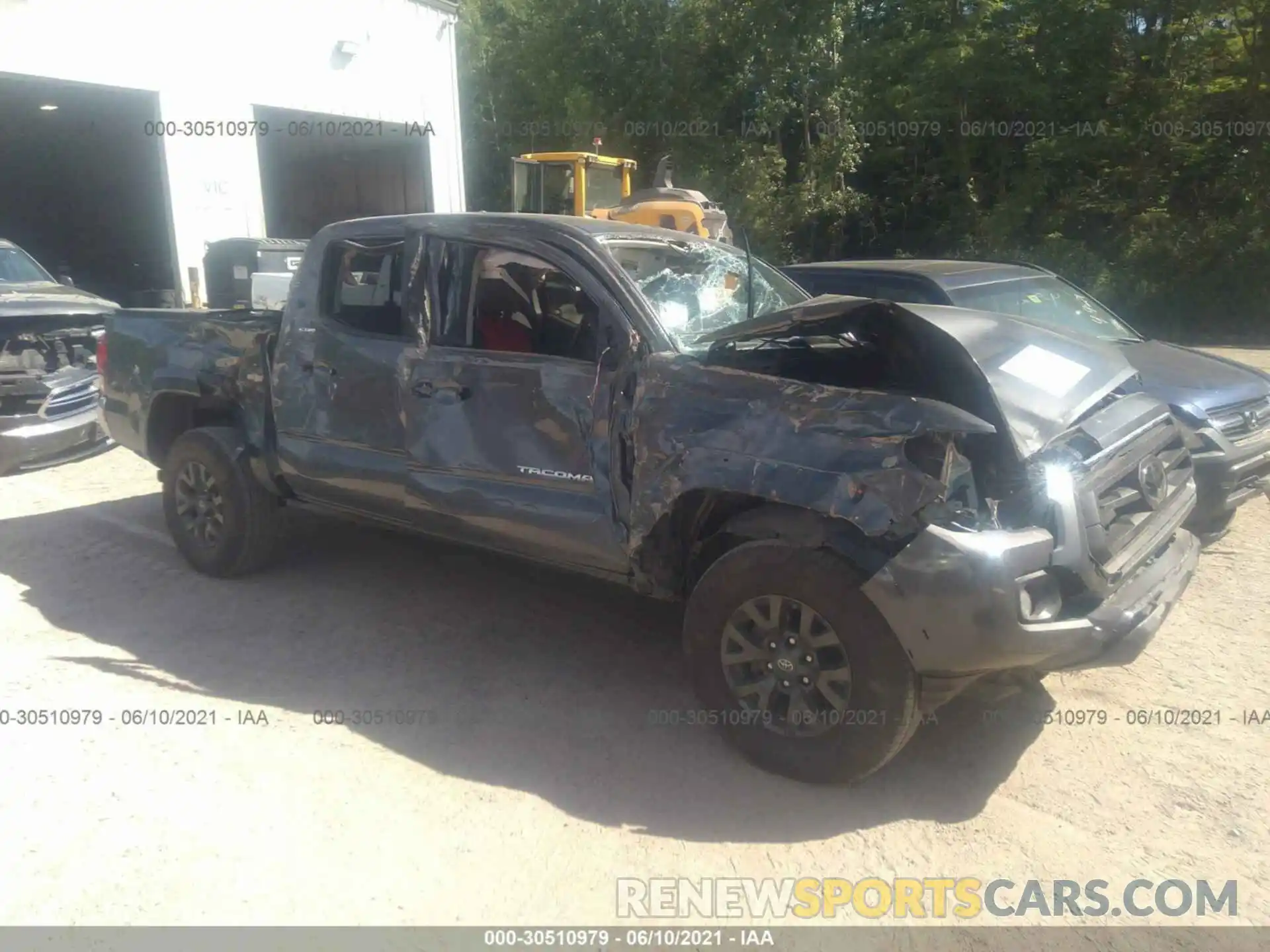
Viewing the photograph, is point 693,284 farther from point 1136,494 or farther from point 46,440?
point 46,440

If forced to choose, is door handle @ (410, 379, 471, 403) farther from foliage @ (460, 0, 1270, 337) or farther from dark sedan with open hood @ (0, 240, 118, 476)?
foliage @ (460, 0, 1270, 337)

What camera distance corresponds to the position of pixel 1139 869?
10.1ft

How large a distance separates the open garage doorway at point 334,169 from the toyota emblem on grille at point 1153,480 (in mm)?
14598

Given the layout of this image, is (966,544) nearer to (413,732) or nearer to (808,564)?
(808,564)

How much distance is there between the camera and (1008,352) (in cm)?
376

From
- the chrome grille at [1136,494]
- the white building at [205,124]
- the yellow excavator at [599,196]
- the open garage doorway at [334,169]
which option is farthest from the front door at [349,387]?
the open garage doorway at [334,169]

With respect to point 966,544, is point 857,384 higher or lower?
higher

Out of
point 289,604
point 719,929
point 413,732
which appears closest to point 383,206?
point 289,604

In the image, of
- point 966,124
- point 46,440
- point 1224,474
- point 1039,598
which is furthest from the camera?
point 966,124

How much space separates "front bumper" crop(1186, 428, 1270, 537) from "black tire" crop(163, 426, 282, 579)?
15.9 feet

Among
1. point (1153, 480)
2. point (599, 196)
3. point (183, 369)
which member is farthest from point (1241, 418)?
point (599, 196)

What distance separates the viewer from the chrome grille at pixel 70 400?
313 inches

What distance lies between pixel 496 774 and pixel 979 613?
5.83ft

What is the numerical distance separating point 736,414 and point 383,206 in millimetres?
18618
